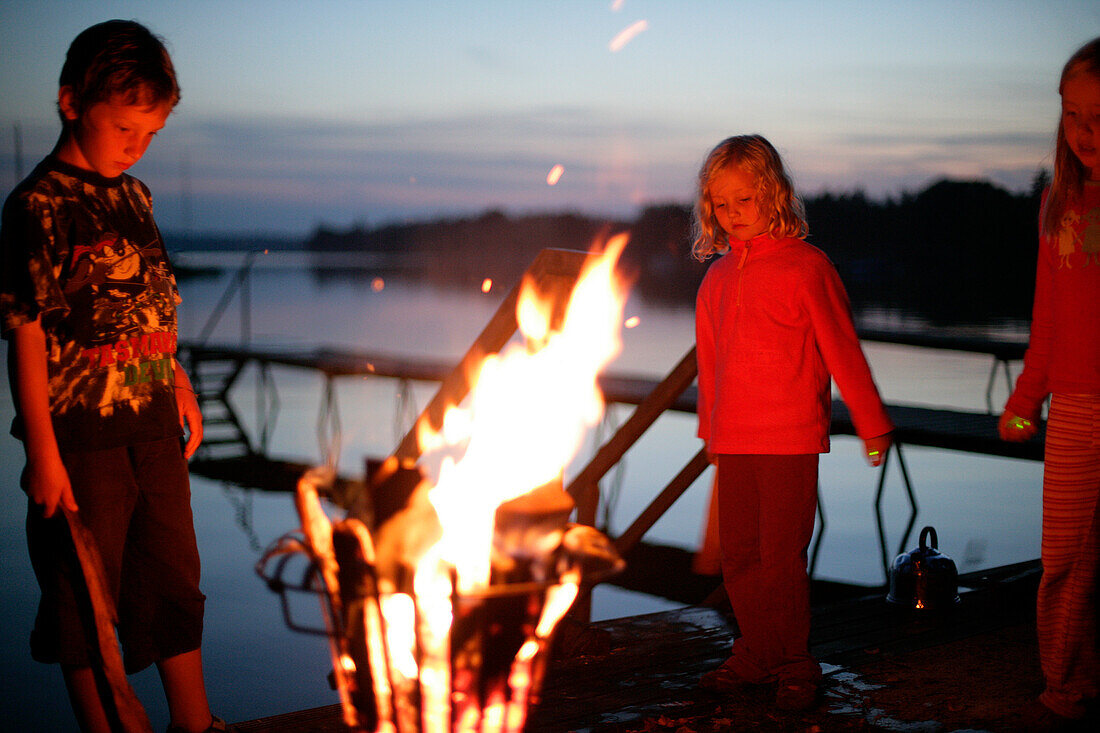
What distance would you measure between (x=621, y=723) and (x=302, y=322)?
91.8ft

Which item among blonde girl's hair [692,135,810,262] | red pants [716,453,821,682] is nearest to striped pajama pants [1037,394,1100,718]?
Result: red pants [716,453,821,682]

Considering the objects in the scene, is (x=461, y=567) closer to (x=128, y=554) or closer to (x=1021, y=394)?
(x=128, y=554)

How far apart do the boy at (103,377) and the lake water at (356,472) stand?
2.01ft

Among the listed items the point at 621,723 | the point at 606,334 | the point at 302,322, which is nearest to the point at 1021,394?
the point at 606,334

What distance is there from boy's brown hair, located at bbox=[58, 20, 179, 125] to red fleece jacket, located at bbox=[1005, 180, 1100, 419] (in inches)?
92.3

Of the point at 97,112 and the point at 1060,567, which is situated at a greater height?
the point at 97,112

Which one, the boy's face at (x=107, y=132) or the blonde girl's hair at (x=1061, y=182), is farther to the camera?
the blonde girl's hair at (x=1061, y=182)

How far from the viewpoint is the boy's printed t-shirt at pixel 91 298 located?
2.15 m

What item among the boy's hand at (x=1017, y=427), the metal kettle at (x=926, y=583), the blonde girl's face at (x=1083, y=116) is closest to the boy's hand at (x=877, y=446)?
the boy's hand at (x=1017, y=427)

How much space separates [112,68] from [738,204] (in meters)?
1.71

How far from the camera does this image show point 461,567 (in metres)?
2.02

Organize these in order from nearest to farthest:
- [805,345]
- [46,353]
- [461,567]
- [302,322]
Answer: [461,567]
[46,353]
[805,345]
[302,322]

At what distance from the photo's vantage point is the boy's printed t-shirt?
84.7 inches

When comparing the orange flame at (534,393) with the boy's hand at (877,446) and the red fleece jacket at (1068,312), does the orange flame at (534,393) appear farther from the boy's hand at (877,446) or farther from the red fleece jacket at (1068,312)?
the red fleece jacket at (1068,312)
